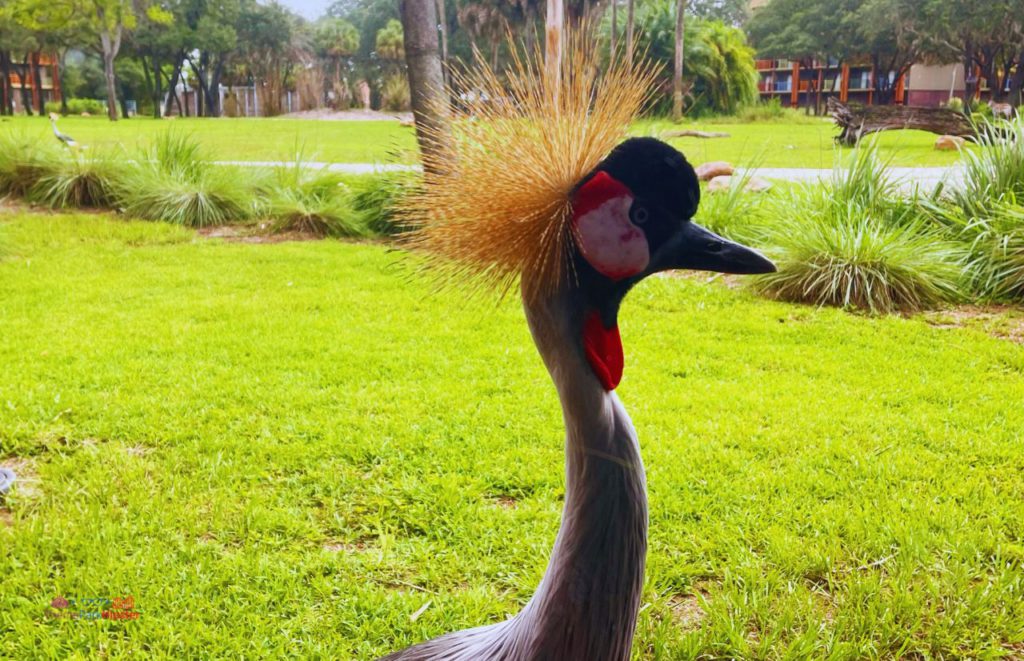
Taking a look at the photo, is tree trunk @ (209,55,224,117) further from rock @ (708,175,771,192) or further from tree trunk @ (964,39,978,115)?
rock @ (708,175,771,192)

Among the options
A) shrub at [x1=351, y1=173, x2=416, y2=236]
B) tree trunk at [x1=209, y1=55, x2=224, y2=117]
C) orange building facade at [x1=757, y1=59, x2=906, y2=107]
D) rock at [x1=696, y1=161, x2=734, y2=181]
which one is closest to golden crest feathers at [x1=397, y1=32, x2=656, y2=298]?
shrub at [x1=351, y1=173, x2=416, y2=236]

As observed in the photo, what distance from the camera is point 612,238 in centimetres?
98

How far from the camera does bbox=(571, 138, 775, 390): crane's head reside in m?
0.98

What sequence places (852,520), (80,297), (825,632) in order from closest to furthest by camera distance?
(825,632) < (852,520) < (80,297)

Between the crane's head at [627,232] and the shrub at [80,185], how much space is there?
28.8 feet

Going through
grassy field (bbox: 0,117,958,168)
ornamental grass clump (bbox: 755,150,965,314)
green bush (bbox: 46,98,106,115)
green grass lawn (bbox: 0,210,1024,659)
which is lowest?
green grass lawn (bbox: 0,210,1024,659)

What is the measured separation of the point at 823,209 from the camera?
5672 millimetres

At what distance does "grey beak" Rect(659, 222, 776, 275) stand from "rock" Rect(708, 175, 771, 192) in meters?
5.82

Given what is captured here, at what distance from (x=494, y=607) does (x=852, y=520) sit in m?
1.25

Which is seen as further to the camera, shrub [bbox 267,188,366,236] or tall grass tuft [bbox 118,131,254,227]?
tall grass tuft [bbox 118,131,254,227]

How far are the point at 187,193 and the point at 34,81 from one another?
112ft

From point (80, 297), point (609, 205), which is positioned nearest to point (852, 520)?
point (609, 205)

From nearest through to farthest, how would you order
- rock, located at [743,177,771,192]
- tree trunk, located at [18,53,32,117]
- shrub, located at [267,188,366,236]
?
rock, located at [743,177,771,192] < shrub, located at [267,188,366,236] < tree trunk, located at [18,53,32,117]

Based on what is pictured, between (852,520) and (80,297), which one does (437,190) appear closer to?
(852,520)
